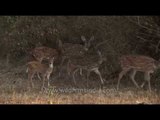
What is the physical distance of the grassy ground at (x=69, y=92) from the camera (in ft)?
40.9

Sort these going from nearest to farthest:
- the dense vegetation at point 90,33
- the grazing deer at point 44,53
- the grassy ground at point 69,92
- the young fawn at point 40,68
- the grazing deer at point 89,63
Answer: the grassy ground at point 69,92, the young fawn at point 40,68, the grazing deer at point 89,63, the dense vegetation at point 90,33, the grazing deer at point 44,53

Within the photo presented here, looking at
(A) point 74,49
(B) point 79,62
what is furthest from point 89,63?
(A) point 74,49

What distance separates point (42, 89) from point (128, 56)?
2352 millimetres

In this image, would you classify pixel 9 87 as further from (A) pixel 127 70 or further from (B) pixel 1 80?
(A) pixel 127 70

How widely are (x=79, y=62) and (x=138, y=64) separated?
1.59 m

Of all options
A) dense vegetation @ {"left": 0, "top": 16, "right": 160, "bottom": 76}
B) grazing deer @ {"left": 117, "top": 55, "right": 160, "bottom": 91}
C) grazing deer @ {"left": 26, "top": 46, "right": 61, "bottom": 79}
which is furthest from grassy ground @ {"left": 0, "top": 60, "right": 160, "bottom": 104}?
dense vegetation @ {"left": 0, "top": 16, "right": 160, "bottom": 76}

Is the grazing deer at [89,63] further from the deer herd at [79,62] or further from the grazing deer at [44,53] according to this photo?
the grazing deer at [44,53]

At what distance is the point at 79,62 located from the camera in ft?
46.6

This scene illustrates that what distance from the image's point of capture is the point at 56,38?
611 inches

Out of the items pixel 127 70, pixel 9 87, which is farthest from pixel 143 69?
pixel 9 87

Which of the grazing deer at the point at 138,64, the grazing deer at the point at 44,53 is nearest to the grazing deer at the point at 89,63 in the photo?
the grazing deer at the point at 138,64

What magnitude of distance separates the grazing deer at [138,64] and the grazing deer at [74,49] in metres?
1.26

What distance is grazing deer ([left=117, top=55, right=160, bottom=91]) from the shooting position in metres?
13.6

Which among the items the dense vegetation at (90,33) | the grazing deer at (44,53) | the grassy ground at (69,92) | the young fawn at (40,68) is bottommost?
the grassy ground at (69,92)
